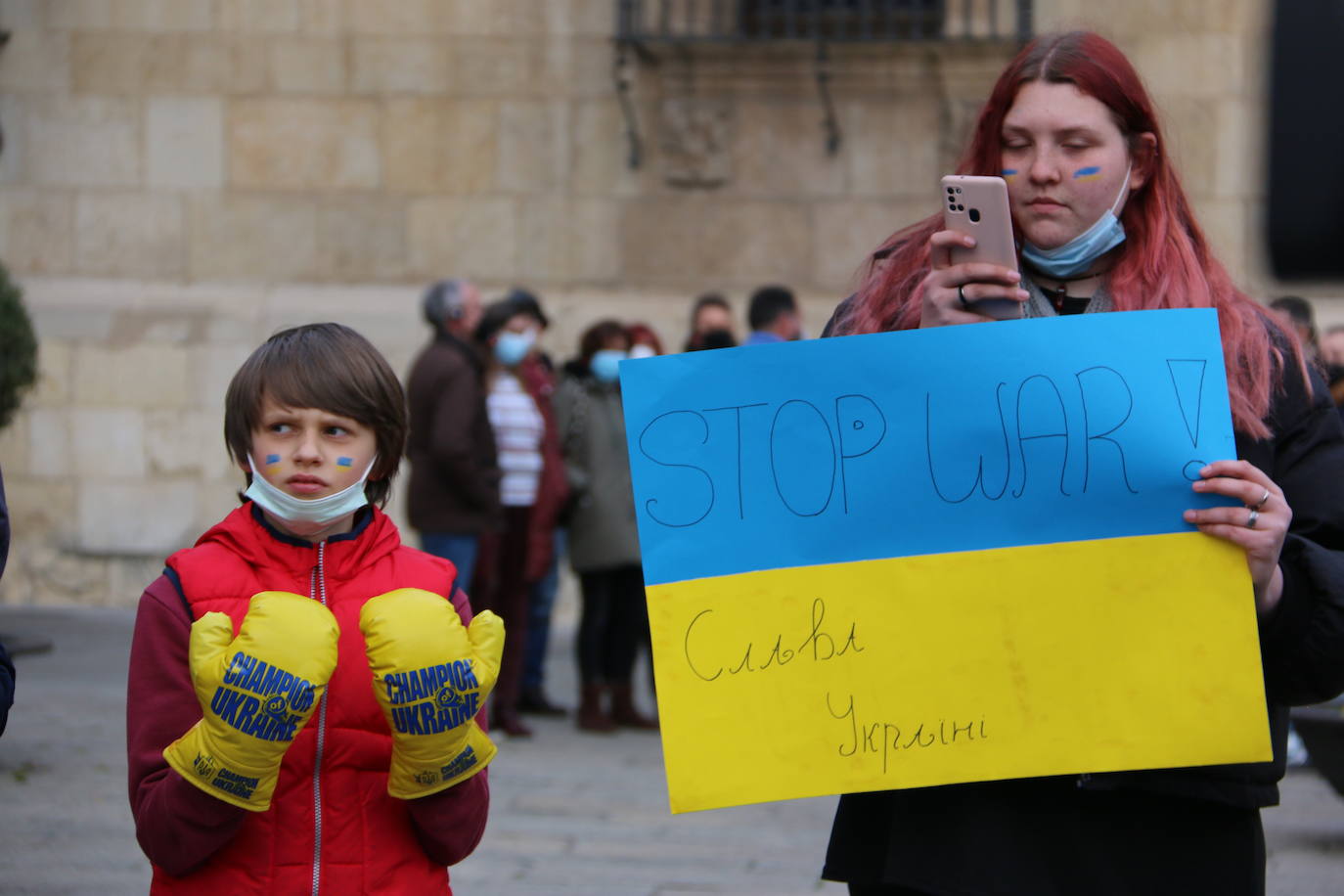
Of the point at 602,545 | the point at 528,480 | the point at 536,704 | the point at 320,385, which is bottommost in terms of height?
the point at 536,704

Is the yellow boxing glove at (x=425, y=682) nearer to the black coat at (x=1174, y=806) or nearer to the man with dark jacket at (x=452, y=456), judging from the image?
the black coat at (x=1174, y=806)

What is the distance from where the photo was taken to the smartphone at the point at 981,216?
247cm

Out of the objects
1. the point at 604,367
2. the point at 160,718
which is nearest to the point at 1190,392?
the point at 160,718

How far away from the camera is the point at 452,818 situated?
2.66m

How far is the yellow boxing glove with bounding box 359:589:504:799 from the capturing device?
252 cm

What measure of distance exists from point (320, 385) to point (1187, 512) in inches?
47.6

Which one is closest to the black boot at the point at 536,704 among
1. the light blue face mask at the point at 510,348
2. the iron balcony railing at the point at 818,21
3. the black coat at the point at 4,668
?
the light blue face mask at the point at 510,348

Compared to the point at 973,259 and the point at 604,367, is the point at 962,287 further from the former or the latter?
the point at 604,367

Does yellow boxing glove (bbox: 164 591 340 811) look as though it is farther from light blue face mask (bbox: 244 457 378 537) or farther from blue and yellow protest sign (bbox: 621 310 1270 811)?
blue and yellow protest sign (bbox: 621 310 1270 811)

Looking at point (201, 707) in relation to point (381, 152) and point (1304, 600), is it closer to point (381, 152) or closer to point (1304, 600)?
point (1304, 600)

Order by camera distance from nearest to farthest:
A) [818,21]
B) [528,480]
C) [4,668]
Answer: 1. [4,668]
2. [528,480]
3. [818,21]

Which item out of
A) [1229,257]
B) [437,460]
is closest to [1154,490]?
[437,460]

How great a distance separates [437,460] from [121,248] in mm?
4199

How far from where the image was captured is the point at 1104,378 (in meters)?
2.55
